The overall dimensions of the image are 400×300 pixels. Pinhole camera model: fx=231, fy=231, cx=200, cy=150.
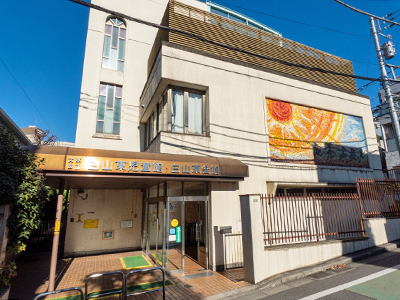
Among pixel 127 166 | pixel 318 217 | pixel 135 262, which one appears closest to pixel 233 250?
pixel 318 217

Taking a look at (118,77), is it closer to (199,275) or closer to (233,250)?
(233,250)

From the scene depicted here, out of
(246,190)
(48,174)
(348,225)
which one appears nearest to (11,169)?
(48,174)

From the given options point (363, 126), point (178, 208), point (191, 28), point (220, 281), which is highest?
point (191, 28)

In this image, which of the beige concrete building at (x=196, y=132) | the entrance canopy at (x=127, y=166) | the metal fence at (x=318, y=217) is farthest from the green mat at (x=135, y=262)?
the metal fence at (x=318, y=217)

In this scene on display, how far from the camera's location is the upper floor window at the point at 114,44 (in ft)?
46.0

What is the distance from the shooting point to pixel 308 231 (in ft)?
29.1

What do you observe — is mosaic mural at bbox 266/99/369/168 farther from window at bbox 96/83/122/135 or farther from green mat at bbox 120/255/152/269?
window at bbox 96/83/122/135

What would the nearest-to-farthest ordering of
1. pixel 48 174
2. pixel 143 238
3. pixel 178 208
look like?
1. pixel 48 174
2. pixel 178 208
3. pixel 143 238

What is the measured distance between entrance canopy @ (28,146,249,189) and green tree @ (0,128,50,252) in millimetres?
385

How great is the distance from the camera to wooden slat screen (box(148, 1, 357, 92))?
1001 cm

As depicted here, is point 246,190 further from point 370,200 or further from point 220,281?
point 370,200

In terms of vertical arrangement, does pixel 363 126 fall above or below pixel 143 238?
above

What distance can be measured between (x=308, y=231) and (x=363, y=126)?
900cm

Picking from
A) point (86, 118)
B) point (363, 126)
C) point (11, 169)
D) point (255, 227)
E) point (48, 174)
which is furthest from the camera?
point (363, 126)
